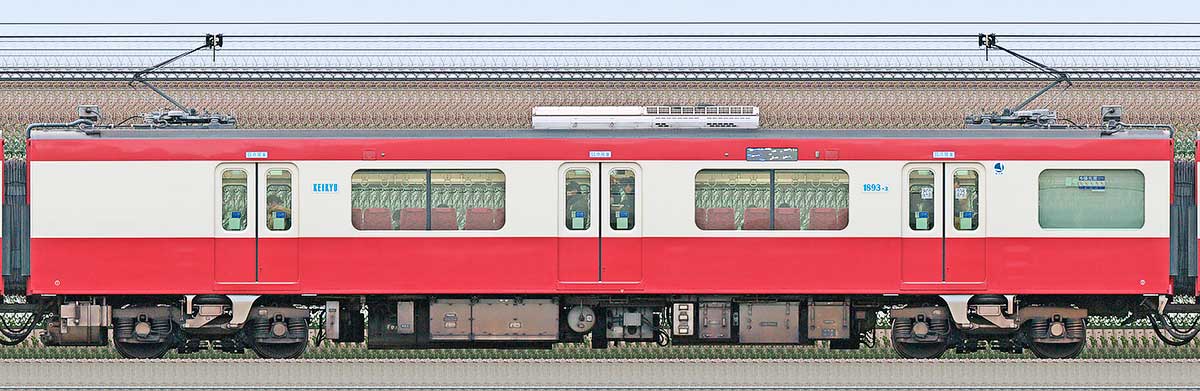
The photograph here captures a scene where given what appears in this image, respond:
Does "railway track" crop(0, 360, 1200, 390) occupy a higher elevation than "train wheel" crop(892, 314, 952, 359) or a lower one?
lower

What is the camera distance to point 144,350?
2064 centimetres

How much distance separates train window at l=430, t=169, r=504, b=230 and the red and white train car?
22 mm

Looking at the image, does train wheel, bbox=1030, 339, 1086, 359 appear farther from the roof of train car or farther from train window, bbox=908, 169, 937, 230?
the roof of train car

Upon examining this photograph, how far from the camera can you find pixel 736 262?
19.7 m

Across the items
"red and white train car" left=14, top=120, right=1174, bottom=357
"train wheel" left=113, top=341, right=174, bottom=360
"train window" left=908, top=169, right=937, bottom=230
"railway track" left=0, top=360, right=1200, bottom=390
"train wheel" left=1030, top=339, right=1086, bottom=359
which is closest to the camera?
"railway track" left=0, top=360, right=1200, bottom=390

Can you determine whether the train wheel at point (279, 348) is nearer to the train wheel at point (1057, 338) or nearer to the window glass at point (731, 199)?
the window glass at point (731, 199)

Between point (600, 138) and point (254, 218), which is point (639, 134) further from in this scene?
point (254, 218)

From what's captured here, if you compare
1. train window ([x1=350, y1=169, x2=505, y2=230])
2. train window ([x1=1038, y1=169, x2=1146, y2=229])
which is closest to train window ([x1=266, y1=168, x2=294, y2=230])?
train window ([x1=350, y1=169, x2=505, y2=230])

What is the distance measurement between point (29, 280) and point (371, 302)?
4.16m

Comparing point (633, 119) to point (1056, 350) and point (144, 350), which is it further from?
point (144, 350)

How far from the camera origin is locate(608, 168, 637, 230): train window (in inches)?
772

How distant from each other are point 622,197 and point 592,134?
0.84 metres

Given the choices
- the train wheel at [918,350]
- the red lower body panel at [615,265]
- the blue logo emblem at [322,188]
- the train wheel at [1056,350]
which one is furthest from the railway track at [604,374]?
the blue logo emblem at [322,188]
